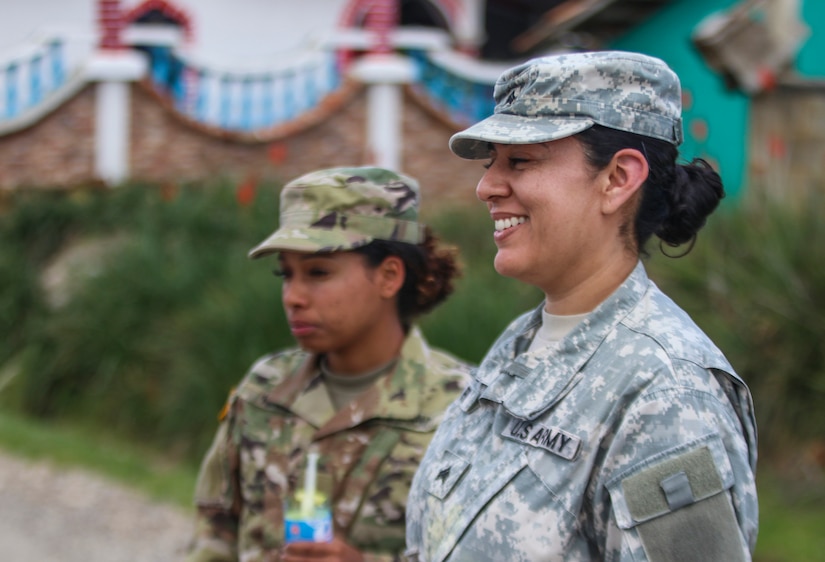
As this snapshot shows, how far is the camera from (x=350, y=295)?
3.06 meters

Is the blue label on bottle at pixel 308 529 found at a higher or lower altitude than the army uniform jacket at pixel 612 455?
lower

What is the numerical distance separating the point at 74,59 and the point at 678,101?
1170 centimetres

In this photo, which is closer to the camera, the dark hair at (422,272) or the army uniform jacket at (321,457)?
the army uniform jacket at (321,457)

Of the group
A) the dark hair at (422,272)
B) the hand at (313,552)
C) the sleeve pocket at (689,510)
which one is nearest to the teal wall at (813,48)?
the dark hair at (422,272)

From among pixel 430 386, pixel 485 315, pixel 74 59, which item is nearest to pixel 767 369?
pixel 485 315

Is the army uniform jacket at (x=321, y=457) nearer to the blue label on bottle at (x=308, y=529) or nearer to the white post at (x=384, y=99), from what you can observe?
the blue label on bottle at (x=308, y=529)

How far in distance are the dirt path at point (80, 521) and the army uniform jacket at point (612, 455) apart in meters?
4.29

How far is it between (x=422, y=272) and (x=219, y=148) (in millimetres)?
9310

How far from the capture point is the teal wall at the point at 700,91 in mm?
9969

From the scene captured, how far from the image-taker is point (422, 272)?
10.8 feet

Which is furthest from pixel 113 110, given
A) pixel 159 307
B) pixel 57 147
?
pixel 159 307

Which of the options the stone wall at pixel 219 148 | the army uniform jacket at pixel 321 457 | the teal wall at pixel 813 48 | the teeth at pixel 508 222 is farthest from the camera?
the stone wall at pixel 219 148

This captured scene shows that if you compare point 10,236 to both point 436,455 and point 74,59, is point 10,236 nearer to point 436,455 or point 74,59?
point 74,59

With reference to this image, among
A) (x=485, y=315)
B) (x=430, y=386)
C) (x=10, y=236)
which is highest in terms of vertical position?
(x=430, y=386)
